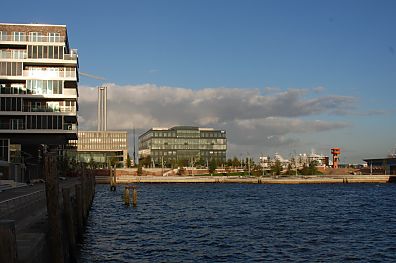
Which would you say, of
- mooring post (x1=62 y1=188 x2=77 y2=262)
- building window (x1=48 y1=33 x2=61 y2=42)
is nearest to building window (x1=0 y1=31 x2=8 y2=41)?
building window (x1=48 y1=33 x2=61 y2=42)

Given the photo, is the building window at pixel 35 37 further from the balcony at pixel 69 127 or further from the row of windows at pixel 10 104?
the balcony at pixel 69 127

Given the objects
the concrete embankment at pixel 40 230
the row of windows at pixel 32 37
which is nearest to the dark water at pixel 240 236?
the concrete embankment at pixel 40 230

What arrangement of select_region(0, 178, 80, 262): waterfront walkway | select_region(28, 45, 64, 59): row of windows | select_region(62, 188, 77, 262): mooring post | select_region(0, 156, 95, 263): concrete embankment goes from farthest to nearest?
select_region(28, 45, 64, 59): row of windows
select_region(62, 188, 77, 262): mooring post
select_region(0, 178, 80, 262): waterfront walkway
select_region(0, 156, 95, 263): concrete embankment

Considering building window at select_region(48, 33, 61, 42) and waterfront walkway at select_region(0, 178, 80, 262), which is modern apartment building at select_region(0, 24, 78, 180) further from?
waterfront walkway at select_region(0, 178, 80, 262)

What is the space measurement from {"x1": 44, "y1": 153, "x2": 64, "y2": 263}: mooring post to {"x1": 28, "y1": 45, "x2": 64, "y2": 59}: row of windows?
76664 millimetres

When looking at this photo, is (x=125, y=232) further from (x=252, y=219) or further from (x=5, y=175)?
(x=5, y=175)

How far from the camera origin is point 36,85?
89.3 metres

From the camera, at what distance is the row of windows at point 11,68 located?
291ft

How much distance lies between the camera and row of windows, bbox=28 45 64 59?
90.1 metres

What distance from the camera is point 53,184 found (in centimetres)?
1819

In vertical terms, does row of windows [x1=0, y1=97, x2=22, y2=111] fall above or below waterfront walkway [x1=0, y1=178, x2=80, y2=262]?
above

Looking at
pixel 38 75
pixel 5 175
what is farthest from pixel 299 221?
pixel 38 75

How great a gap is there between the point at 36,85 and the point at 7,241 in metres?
82.1

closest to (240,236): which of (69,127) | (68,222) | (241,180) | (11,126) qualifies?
(68,222)
